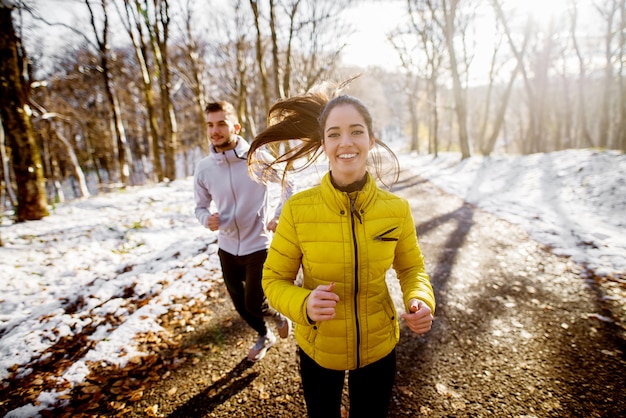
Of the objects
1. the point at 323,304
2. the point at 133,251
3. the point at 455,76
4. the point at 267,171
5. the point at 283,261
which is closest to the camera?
the point at 323,304

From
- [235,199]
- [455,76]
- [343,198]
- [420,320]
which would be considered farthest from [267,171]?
[455,76]

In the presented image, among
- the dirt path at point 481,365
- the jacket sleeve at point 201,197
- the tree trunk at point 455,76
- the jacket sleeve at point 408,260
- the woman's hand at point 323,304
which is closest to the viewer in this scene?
the woman's hand at point 323,304

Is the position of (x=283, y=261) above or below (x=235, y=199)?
below

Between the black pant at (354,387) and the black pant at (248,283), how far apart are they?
3.96 feet

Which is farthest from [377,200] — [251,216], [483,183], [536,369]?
[483,183]

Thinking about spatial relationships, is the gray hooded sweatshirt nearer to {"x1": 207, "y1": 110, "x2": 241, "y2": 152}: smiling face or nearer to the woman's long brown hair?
{"x1": 207, "y1": 110, "x2": 241, "y2": 152}: smiling face

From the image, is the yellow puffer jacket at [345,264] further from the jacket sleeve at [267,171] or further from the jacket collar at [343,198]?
the jacket sleeve at [267,171]

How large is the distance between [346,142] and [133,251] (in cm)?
610

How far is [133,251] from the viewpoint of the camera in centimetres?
598

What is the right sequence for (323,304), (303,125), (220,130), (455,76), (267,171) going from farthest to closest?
1. (455,76)
2. (220,130)
3. (267,171)
4. (303,125)
5. (323,304)

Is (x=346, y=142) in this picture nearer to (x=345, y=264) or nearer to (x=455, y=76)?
(x=345, y=264)

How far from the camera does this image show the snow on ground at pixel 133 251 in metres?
3.65

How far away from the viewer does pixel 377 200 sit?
1681mm

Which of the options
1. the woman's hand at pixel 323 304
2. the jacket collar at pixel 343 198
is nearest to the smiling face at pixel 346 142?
the jacket collar at pixel 343 198
